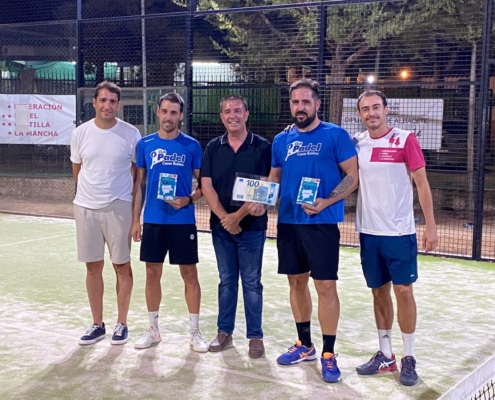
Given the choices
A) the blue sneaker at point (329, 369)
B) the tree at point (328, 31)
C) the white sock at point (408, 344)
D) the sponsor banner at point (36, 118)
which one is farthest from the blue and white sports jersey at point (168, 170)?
the sponsor banner at point (36, 118)

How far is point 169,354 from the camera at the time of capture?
4637mm

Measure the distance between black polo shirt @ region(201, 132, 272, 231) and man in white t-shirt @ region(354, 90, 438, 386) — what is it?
680mm

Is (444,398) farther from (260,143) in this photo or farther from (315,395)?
(260,143)

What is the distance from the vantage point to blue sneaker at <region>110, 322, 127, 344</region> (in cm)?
482

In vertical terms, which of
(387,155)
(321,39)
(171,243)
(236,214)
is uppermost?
(321,39)

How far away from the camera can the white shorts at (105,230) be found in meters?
4.81

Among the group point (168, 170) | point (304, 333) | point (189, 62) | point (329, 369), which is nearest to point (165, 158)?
point (168, 170)

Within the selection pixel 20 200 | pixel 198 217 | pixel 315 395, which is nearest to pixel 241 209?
pixel 315 395

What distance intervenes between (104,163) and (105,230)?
479 millimetres

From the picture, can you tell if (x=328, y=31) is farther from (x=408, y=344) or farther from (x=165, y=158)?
(x=408, y=344)

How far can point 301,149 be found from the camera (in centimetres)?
420

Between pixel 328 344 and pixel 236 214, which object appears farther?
pixel 236 214

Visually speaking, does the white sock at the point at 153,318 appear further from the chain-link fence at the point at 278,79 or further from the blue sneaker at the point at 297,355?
the chain-link fence at the point at 278,79

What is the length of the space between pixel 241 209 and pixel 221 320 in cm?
87
